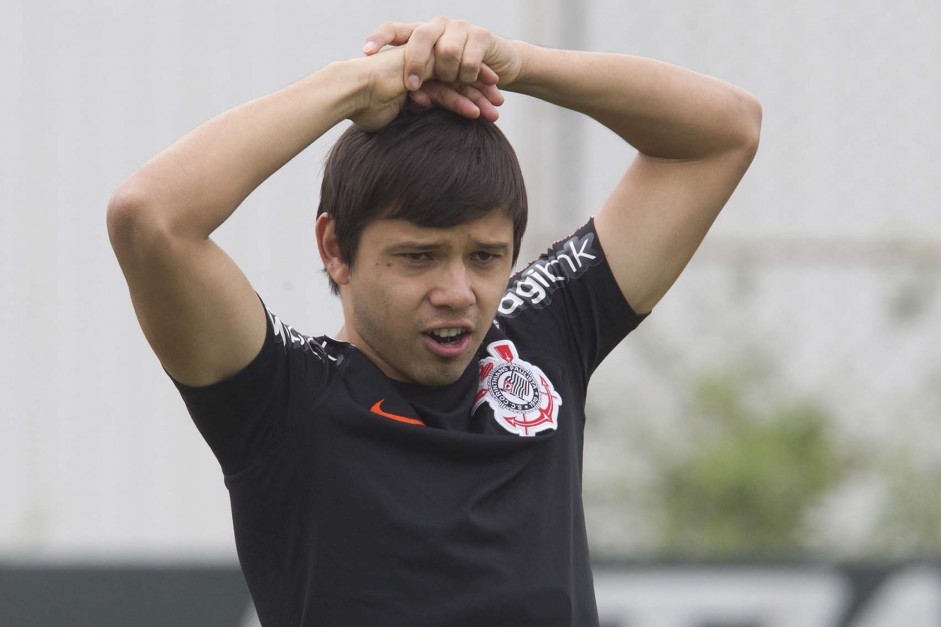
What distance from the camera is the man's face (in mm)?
1794

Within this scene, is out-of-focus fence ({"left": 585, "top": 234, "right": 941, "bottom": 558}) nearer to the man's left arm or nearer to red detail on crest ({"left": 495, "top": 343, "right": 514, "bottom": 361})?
the man's left arm

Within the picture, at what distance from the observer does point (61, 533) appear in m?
4.04

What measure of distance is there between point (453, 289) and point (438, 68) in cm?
31

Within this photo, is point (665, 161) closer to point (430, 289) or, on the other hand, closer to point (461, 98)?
point (461, 98)

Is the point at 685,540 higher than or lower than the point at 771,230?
lower

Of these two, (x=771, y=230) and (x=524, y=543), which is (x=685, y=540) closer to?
(x=771, y=230)

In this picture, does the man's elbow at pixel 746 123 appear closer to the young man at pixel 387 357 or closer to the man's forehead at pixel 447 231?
the young man at pixel 387 357

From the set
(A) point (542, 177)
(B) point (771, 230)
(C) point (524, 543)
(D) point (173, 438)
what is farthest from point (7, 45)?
(C) point (524, 543)

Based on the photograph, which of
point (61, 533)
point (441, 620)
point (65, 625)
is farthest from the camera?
point (61, 533)

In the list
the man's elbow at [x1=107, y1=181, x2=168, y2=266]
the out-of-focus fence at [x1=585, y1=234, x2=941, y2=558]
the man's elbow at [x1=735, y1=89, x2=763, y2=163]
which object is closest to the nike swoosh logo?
the man's elbow at [x1=107, y1=181, x2=168, y2=266]

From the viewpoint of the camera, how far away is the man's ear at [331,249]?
1.90 m

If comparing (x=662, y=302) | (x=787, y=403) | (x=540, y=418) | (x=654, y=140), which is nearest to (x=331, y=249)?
(x=540, y=418)

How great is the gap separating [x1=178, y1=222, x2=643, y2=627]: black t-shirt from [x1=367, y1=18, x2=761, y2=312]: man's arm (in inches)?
14.2

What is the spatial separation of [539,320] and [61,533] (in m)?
2.42
